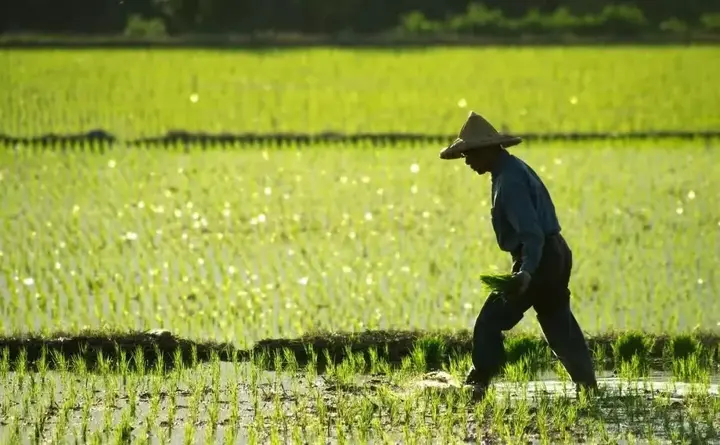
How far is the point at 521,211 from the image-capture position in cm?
524

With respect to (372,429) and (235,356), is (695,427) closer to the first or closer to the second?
(372,429)

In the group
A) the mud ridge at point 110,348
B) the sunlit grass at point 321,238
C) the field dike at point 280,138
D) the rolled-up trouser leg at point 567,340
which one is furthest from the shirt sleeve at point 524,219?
the field dike at point 280,138

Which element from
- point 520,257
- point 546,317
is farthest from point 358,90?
point 520,257

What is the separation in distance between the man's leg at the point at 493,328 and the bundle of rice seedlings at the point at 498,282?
140 mm

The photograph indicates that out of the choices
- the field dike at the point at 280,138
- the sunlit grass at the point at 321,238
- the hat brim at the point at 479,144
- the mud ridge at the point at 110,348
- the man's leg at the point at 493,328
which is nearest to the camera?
the hat brim at the point at 479,144

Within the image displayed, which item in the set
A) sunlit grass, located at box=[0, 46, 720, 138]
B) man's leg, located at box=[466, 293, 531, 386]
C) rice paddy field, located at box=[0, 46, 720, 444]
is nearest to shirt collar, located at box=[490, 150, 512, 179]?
man's leg, located at box=[466, 293, 531, 386]

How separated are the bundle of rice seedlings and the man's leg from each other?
0.14 m

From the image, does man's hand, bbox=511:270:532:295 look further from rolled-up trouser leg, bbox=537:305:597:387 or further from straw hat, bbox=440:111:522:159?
straw hat, bbox=440:111:522:159

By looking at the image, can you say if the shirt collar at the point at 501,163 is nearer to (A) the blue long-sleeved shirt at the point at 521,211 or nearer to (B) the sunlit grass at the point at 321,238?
(A) the blue long-sleeved shirt at the point at 521,211

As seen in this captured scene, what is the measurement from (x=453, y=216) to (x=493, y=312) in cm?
535

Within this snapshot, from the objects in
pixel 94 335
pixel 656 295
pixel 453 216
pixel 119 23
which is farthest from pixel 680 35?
pixel 94 335

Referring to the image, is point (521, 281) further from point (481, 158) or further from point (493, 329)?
point (481, 158)

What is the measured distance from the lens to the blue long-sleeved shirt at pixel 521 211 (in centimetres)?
522

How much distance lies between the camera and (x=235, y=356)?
6188 mm
